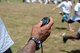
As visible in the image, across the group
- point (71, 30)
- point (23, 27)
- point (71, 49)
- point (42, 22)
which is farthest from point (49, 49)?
point (42, 22)

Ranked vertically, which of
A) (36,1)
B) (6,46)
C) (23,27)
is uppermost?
(6,46)

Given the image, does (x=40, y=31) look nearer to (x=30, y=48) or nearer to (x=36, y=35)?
(x=36, y=35)

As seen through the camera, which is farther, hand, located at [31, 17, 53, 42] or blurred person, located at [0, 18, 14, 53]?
hand, located at [31, 17, 53, 42]

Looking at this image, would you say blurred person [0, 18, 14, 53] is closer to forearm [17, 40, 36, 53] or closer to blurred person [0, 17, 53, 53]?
blurred person [0, 17, 53, 53]

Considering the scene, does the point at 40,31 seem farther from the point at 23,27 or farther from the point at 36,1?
the point at 36,1

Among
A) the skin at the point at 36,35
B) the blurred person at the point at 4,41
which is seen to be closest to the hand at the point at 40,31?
the skin at the point at 36,35

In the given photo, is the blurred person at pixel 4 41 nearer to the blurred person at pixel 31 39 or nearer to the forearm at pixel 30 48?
the blurred person at pixel 31 39

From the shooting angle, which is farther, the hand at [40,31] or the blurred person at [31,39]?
the hand at [40,31]

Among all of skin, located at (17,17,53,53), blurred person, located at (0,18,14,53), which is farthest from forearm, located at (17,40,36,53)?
blurred person, located at (0,18,14,53)

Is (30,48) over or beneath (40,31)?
beneath

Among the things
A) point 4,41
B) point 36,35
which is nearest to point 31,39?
point 36,35

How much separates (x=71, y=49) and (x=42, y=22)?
Answer: 747 centimetres

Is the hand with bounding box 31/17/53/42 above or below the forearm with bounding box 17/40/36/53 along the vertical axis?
above

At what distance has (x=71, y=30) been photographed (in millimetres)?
13648
